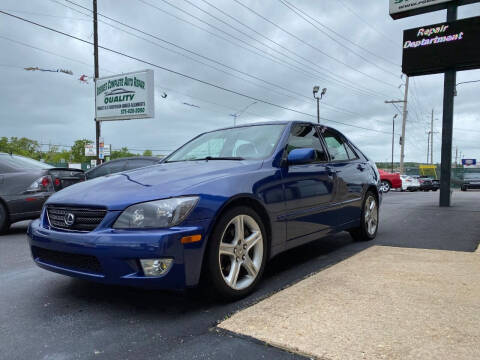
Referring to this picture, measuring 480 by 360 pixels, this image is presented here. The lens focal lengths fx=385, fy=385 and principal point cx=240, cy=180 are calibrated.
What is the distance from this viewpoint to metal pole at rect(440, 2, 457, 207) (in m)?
11.2

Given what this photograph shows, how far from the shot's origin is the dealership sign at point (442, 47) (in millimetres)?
10750

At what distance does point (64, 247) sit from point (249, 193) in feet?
4.52

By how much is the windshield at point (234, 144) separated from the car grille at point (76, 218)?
139 centimetres

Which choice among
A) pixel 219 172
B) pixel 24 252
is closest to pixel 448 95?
pixel 219 172

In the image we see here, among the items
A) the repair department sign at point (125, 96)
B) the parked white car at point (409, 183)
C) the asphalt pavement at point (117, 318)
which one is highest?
the repair department sign at point (125, 96)

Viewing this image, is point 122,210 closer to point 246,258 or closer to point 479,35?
point 246,258

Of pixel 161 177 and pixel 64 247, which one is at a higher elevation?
pixel 161 177

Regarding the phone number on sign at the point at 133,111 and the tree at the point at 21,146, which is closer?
the phone number on sign at the point at 133,111

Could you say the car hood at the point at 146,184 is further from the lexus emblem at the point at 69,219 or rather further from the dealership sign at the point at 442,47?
the dealership sign at the point at 442,47

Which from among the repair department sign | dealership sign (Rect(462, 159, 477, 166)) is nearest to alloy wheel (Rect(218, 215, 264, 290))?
the repair department sign

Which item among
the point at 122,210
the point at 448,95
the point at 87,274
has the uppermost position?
the point at 448,95

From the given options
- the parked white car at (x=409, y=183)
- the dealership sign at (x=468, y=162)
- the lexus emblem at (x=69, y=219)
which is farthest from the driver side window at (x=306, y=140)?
the dealership sign at (x=468, y=162)

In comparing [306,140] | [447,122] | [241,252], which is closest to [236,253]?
[241,252]

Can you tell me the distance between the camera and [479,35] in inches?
417
